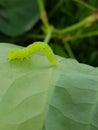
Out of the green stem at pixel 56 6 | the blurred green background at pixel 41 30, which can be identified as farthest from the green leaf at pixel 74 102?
the green stem at pixel 56 6

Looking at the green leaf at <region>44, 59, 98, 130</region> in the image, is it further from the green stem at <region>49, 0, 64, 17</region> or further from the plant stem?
the green stem at <region>49, 0, 64, 17</region>

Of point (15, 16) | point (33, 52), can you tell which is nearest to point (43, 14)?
point (15, 16)

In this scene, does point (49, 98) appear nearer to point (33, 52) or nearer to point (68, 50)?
point (33, 52)

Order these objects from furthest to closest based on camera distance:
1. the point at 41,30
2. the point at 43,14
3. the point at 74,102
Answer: the point at 41,30, the point at 43,14, the point at 74,102

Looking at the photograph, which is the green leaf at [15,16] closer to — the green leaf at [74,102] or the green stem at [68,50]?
the green stem at [68,50]

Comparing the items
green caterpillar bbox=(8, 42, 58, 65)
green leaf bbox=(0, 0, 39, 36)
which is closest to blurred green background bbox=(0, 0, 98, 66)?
green leaf bbox=(0, 0, 39, 36)

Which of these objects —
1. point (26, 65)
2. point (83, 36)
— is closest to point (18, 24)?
point (83, 36)
